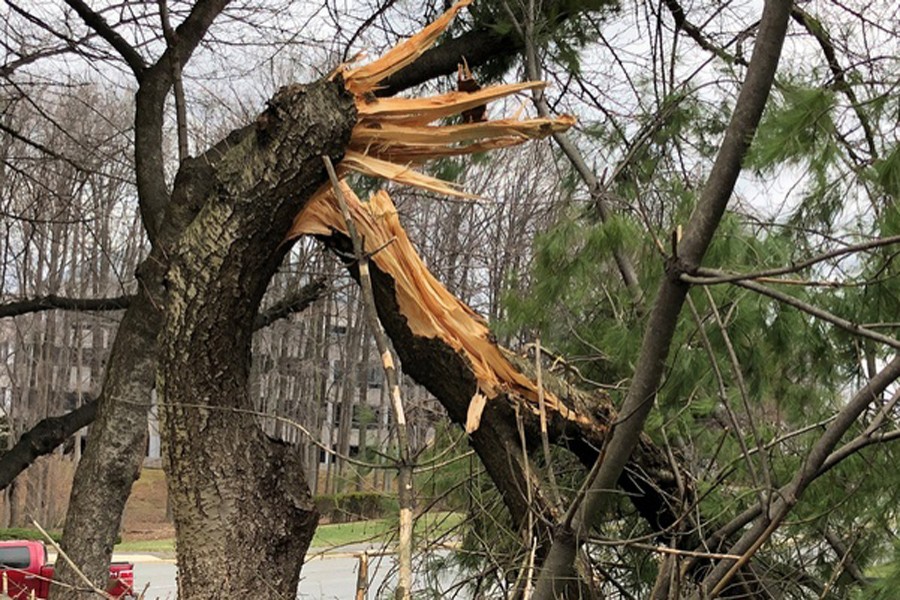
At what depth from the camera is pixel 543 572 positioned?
79.0 inches

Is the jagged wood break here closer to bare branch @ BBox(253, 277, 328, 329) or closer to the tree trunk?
the tree trunk

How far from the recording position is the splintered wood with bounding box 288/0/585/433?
8.92ft

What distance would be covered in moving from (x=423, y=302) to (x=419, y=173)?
1.32ft

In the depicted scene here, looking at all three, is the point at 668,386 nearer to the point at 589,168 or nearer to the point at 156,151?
the point at 589,168

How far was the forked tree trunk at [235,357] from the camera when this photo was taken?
8.71 feet

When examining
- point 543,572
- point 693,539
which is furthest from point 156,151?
point 543,572

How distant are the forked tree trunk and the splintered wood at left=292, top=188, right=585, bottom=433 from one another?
150 millimetres

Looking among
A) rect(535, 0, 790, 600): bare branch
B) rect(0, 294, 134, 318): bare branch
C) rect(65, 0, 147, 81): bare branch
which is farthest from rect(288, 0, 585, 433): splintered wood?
rect(0, 294, 134, 318): bare branch

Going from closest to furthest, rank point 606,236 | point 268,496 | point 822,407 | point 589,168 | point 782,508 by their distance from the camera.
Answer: point 782,508 → point 268,496 → point 822,407 → point 606,236 → point 589,168

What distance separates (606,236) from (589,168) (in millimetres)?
1082

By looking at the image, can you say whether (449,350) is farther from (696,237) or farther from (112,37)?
(112,37)

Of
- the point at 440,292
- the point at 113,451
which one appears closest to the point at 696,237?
the point at 440,292

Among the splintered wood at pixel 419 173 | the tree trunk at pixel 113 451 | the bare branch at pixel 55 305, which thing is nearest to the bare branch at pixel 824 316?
the splintered wood at pixel 419 173

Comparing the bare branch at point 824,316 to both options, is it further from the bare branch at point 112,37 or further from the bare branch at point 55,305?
the bare branch at point 55,305
